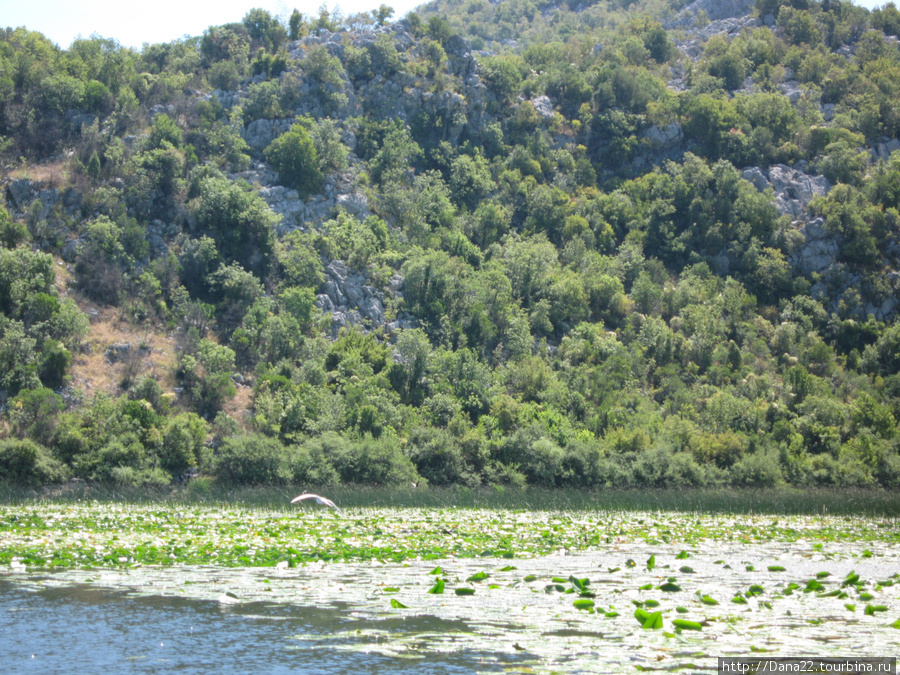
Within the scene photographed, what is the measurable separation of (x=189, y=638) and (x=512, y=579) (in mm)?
6942

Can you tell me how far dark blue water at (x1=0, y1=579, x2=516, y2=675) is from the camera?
10312mm

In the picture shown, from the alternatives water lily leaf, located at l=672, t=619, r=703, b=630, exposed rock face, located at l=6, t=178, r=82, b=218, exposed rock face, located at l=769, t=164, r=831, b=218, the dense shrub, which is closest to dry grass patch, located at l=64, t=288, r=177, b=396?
exposed rock face, located at l=6, t=178, r=82, b=218

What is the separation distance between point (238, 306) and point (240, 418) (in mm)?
13975

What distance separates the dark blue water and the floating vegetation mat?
0.14 m

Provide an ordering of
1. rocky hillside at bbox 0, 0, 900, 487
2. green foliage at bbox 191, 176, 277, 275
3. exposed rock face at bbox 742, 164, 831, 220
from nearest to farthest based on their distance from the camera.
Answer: rocky hillside at bbox 0, 0, 900, 487, green foliage at bbox 191, 176, 277, 275, exposed rock face at bbox 742, 164, 831, 220

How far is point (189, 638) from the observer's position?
38.0ft

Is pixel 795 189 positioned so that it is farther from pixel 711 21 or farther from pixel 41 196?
pixel 41 196

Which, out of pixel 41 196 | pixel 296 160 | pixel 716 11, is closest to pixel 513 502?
pixel 41 196

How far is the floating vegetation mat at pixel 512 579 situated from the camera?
11.3 meters

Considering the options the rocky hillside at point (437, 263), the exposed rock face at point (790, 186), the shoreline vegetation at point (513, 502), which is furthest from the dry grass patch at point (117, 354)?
the exposed rock face at point (790, 186)

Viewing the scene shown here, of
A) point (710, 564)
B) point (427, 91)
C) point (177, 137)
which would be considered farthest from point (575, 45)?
point (710, 564)

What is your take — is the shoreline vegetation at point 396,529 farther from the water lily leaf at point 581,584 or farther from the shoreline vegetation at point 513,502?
the water lily leaf at point 581,584

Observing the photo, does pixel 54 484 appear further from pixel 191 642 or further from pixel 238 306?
pixel 191 642

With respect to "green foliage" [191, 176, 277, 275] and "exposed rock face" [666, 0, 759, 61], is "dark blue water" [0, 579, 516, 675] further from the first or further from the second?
"exposed rock face" [666, 0, 759, 61]
